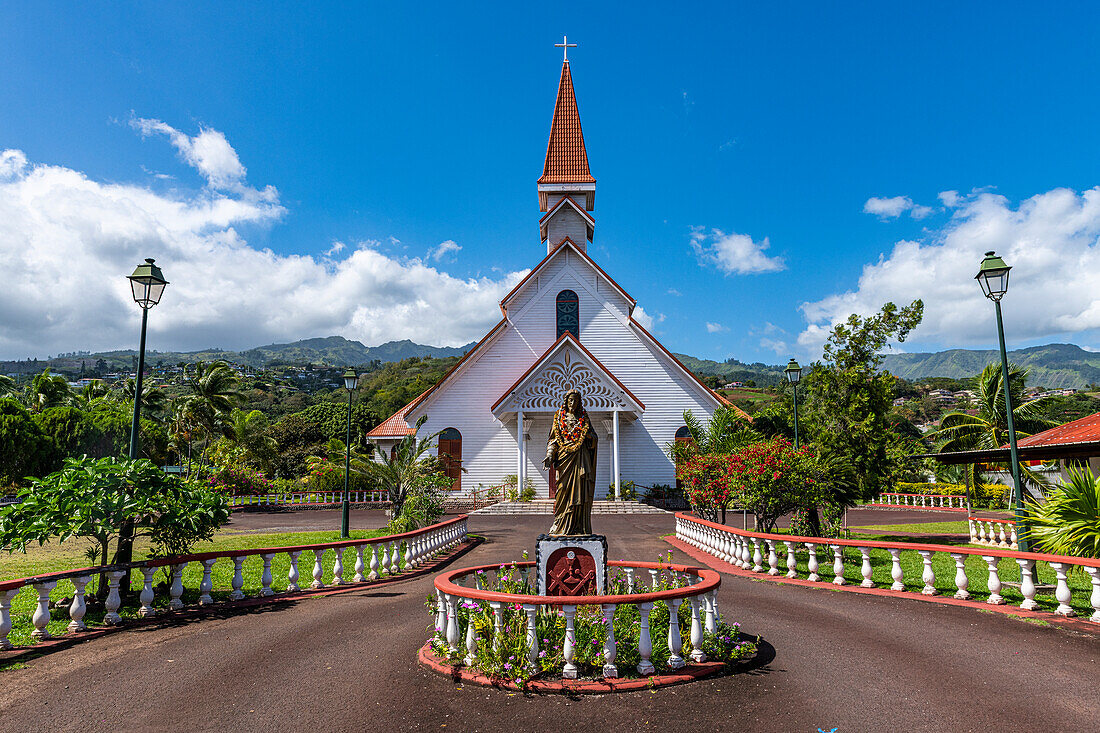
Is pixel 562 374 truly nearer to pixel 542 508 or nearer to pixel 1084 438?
pixel 542 508

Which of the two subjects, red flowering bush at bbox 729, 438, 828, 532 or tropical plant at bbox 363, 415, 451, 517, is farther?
tropical plant at bbox 363, 415, 451, 517

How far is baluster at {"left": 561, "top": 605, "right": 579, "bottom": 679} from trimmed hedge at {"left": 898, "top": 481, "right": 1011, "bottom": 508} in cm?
3030

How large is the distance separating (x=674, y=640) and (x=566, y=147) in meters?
37.1

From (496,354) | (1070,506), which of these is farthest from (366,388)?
(1070,506)

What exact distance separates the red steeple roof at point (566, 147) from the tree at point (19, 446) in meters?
31.4

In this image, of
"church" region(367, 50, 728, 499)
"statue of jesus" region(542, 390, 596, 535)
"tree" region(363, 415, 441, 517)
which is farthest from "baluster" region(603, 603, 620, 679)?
"church" region(367, 50, 728, 499)

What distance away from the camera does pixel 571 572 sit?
25.0 feet

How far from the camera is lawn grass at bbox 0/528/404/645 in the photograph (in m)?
8.48

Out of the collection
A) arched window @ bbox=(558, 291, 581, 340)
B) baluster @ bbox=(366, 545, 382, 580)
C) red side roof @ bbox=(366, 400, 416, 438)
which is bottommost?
baluster @ bbox=(366, 545, 382, 580)

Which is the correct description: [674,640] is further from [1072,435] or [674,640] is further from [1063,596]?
[1072,435]

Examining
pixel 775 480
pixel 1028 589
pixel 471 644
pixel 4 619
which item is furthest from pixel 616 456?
pixel 4 619

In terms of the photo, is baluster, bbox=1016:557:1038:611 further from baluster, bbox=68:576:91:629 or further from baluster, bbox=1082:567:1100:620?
baluster, bbox=68:576:91:629

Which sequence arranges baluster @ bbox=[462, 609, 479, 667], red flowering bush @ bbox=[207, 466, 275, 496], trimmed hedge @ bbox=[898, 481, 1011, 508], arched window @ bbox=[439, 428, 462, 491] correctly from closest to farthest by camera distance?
baluster @ bbox=[462, 609, 479, 667] → trimmed hedge @ bbox=[898, 481, 1011, 508] → arched window @ bbox=[439, 428, 462, 491] → red flowering bush @ bbox=[207, 466, 275, 496]

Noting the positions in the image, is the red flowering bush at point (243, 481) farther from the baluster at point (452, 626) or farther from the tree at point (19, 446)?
the baluster at point (452, 626)
